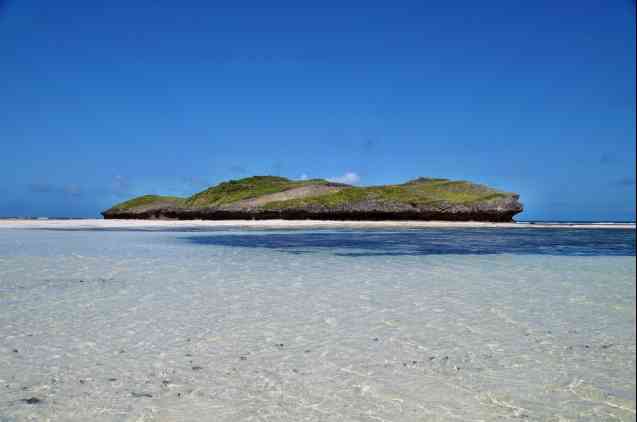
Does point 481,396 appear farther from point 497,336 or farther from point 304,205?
point 304,205

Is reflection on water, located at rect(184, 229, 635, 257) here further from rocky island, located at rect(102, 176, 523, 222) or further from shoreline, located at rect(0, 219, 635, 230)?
rocky island, located at rect(102, 176, 523, 222)

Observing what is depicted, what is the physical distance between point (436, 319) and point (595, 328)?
2567mm

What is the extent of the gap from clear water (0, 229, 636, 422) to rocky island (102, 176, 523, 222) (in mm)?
62941

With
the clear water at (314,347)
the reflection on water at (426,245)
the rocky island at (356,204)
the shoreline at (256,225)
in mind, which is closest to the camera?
the clear water at (314,347)

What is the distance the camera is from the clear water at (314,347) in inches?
201

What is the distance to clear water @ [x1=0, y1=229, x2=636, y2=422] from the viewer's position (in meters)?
5.12

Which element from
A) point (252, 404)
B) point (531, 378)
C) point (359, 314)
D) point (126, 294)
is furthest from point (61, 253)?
point (531, 378)

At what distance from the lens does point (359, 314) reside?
9.22 metres

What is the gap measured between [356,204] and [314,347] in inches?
2830

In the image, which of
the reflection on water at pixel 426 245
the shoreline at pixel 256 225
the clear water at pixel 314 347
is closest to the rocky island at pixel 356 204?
the shoreline at pixel 256 225

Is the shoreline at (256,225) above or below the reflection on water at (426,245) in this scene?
above

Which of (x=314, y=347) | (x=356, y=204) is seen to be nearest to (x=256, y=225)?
(x=356, y=204)

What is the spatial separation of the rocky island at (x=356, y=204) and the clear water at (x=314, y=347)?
206 ft

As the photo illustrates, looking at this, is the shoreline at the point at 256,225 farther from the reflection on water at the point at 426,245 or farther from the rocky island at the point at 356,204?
the reflection on water at the point at 426,245
